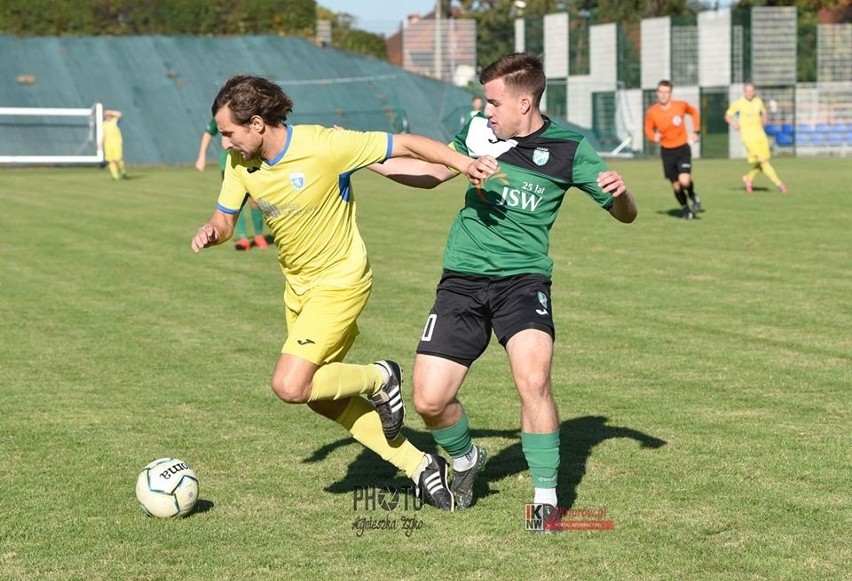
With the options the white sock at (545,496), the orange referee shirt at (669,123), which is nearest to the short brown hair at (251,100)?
the white sock at (545,496)

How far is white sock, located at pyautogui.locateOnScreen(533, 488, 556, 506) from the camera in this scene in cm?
591

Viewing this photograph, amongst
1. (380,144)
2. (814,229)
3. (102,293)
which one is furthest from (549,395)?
(814,229)

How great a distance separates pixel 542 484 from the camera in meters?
5.93

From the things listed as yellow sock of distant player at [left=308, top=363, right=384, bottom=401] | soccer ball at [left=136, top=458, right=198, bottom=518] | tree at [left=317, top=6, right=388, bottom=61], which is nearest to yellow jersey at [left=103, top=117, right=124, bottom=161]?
tree at [left=317, top=6, right=388, bottom=61]

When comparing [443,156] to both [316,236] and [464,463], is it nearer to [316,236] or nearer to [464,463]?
[316,236]

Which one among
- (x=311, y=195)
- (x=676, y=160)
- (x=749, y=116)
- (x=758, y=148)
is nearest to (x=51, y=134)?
(x=749, y=116)

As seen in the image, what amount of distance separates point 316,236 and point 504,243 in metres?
0.91

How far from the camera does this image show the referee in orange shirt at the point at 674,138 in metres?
21.9

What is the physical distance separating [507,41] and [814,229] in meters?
65.3

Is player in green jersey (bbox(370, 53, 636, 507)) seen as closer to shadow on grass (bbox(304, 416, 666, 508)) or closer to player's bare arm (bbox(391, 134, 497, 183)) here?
player's bare arm (bbox(391, 134, 497, 183))

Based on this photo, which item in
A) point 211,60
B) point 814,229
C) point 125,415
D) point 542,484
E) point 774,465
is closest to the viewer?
point 542,484

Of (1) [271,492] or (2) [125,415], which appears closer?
(1) [271,492]

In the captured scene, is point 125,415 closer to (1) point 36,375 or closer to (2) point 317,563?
(1) point 36,375
